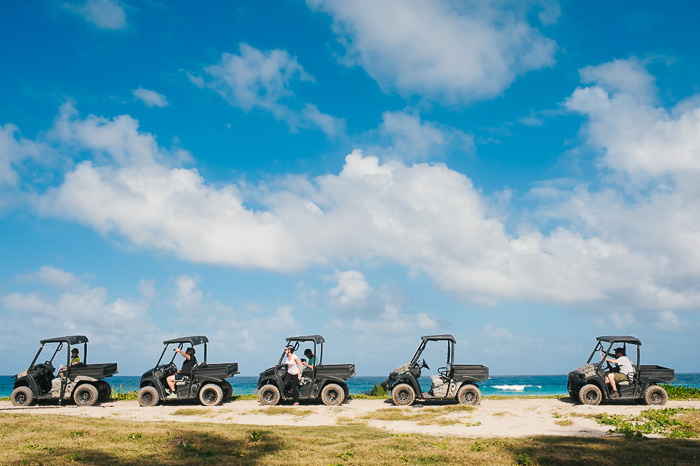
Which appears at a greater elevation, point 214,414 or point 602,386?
point 602,386

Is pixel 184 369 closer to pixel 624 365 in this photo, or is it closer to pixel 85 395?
pixel 85 395

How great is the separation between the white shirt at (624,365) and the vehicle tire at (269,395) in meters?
10.0

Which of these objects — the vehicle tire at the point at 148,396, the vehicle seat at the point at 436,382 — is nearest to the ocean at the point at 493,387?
the vehicle seat at the point at 436,382

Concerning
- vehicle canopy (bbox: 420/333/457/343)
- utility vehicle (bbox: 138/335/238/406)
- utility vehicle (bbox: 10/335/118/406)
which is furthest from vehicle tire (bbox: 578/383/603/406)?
utility vehicle (bbox: 10/335/118/406)

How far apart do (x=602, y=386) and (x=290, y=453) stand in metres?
10.6

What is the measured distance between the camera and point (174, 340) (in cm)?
1638

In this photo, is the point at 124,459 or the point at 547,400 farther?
the point at 547,400

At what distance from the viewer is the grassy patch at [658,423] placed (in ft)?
33.8

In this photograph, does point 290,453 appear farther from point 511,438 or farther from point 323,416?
point 323,416

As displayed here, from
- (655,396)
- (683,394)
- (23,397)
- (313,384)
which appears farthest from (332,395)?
(683,394)

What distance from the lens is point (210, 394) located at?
642 inches

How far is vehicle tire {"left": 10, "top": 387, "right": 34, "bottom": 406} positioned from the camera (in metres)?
16.3

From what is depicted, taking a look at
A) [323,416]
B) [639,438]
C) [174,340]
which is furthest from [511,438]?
[174,340]

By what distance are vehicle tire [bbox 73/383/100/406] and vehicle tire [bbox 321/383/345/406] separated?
7.17m
